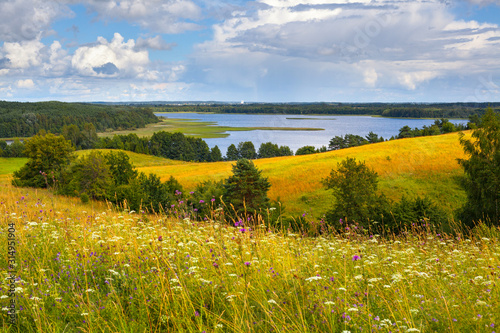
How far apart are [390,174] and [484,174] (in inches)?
692

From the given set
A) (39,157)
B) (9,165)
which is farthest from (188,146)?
(39,157)

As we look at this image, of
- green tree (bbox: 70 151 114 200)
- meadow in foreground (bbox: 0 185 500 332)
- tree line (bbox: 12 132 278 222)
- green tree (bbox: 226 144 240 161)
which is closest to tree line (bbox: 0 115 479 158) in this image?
green tree (bbox: 226 144 240 161)

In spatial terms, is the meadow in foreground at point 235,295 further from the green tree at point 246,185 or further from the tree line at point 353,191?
the green tree at point 246,185

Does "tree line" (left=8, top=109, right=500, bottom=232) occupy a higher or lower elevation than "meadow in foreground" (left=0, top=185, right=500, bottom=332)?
lower

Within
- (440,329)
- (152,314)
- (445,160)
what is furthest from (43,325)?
(445,160)

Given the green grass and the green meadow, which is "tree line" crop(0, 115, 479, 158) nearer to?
the green grass

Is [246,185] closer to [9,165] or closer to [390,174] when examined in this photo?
[390,174]

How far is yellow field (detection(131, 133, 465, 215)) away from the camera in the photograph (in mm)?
40312

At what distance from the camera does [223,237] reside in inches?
205

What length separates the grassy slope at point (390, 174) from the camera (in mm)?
40219

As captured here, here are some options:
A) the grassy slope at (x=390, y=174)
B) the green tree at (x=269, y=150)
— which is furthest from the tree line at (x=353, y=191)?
the green tree at (x=269, y=150)

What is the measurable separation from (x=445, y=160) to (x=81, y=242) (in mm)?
55363

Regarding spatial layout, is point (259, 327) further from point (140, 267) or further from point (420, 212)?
point (420, 212)

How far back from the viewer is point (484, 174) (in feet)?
97.1
